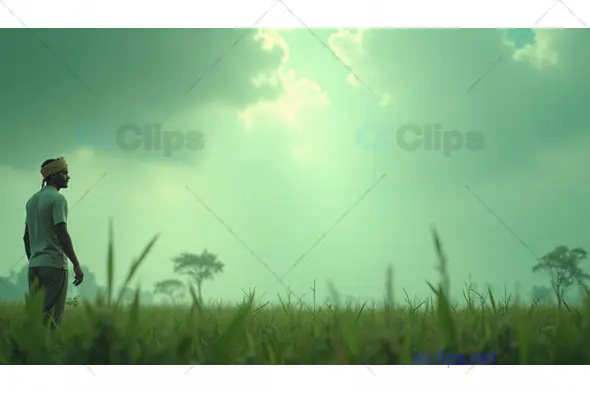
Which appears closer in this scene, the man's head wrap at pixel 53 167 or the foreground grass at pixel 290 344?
the foreground grass at pixel 290 344

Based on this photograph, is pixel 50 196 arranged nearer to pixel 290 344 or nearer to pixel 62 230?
pixel 62 230

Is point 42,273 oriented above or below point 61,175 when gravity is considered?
below

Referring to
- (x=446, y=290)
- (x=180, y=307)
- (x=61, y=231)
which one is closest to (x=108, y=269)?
(x=446, y=290)

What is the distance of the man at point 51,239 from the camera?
346cm

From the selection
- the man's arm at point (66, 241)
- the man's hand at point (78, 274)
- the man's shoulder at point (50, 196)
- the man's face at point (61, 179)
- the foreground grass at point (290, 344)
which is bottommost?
the foreground grass at point (290, 344)

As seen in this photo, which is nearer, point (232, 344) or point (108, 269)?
point (108, 269)

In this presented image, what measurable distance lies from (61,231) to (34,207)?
0.34m

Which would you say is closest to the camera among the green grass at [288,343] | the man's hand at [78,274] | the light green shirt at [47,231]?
the green grass at [288,343]

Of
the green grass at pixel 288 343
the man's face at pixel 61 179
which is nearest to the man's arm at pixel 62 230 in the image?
the man's face at pixel 61 179

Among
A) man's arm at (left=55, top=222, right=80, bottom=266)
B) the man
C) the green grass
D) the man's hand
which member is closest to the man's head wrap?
the man

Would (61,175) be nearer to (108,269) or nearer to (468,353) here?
(108,269)

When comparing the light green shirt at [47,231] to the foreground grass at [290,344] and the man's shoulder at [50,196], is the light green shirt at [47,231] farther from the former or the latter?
the foreground grass at [290,344]

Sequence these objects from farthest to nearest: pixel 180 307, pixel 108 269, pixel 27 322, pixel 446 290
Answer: pixel 180 307 < pixel 27 322 < pixel 446 290 < pixel 108 269

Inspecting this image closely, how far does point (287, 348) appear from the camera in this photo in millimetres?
2004
